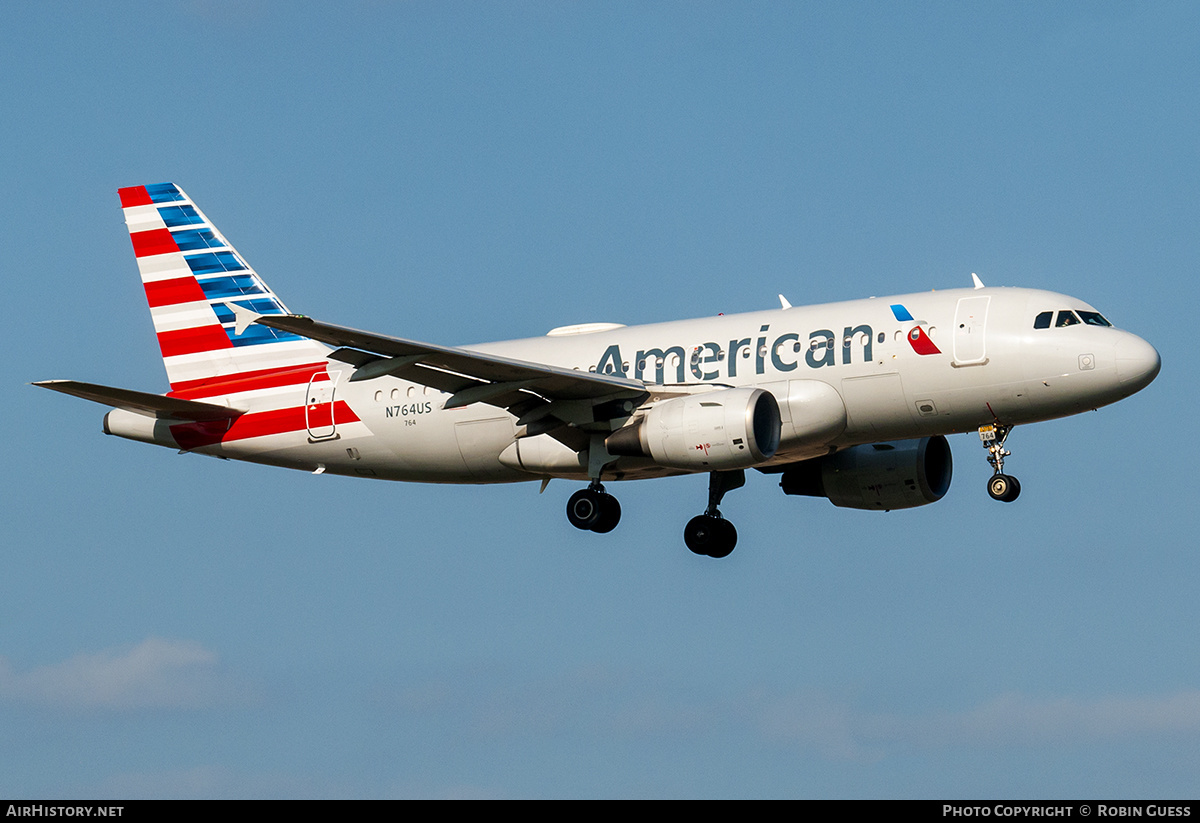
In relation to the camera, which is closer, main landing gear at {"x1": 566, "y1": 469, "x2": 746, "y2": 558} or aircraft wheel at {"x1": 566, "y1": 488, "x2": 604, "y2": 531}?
aircraft wheel at {"x1": 566, "y1": 488, "x2": 604, "y2": 531}

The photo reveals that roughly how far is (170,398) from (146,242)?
6434mm

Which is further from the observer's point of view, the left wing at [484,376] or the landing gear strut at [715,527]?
the landing gear strut at [715,527]

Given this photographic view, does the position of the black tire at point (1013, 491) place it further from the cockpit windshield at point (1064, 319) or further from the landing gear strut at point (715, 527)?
the landing gear strut at point (715, 527)

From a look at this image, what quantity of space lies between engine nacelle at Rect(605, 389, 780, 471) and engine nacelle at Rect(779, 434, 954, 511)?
6.34 metres

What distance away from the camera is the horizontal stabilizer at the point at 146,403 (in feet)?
122

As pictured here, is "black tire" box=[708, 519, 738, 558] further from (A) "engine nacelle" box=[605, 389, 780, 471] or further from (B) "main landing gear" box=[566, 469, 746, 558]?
(A) "engine nacelle" box=[605, 389, 780, 471]

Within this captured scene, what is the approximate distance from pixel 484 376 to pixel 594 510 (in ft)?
14.3

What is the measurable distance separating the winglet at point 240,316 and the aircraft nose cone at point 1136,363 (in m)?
21.6

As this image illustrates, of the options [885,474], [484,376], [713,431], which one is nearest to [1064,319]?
[885,474]

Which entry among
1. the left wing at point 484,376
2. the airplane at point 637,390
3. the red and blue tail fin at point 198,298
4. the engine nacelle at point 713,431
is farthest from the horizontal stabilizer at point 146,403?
the engine nacelle at point 713,431

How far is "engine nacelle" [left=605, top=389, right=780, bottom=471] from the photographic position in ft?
115

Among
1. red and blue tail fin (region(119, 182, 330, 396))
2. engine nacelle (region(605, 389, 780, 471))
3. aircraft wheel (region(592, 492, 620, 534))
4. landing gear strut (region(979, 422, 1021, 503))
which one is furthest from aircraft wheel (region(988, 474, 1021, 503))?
red and blue tail fin (region(119, 182, 330, 396))

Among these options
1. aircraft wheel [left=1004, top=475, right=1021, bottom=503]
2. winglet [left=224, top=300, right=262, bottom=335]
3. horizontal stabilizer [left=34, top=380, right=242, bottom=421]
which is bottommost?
aircraft wheel [left=1004, top=475, right=1021, bottom=503]
